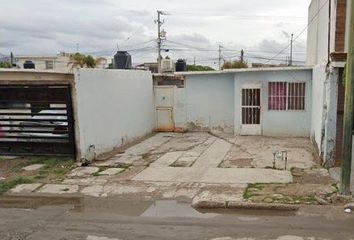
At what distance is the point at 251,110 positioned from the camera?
17.1 meters

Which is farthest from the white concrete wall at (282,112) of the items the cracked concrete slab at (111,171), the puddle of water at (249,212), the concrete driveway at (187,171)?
the puddle of water at (249,212)

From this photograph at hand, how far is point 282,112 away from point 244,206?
940 cm

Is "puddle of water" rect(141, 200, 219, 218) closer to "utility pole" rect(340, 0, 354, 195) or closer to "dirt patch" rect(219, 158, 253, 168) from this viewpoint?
"utility pole" rect(340, 0, 354, 195)

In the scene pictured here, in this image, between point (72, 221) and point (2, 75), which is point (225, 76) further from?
point (72, 221)

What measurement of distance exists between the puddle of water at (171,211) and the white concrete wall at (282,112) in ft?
30.6

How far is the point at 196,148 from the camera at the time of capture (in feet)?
47.9

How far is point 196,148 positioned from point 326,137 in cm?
510

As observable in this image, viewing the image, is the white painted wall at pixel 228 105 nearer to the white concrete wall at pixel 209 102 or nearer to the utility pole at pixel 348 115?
the white concrete wall at pixel 209 102

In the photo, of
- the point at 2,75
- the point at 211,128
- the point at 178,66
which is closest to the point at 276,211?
the point at 2,75

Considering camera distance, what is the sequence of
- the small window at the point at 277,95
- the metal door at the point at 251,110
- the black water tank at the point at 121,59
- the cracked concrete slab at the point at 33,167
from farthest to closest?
the black water tank at the point at 121,59 → the metal door at the point at 251,110 → the small window at the point at 277,95 → the cracked concrete slab at the point at 33,167

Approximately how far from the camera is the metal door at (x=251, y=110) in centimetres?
1697

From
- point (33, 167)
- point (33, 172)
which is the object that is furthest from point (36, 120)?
point (33, 172)

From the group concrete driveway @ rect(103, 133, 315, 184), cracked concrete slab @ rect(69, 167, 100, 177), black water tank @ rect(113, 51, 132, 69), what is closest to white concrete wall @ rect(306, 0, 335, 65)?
concrete driveway @ rect(103, 133, 315, 184)

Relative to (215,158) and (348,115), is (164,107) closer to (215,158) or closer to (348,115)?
(215,158)
